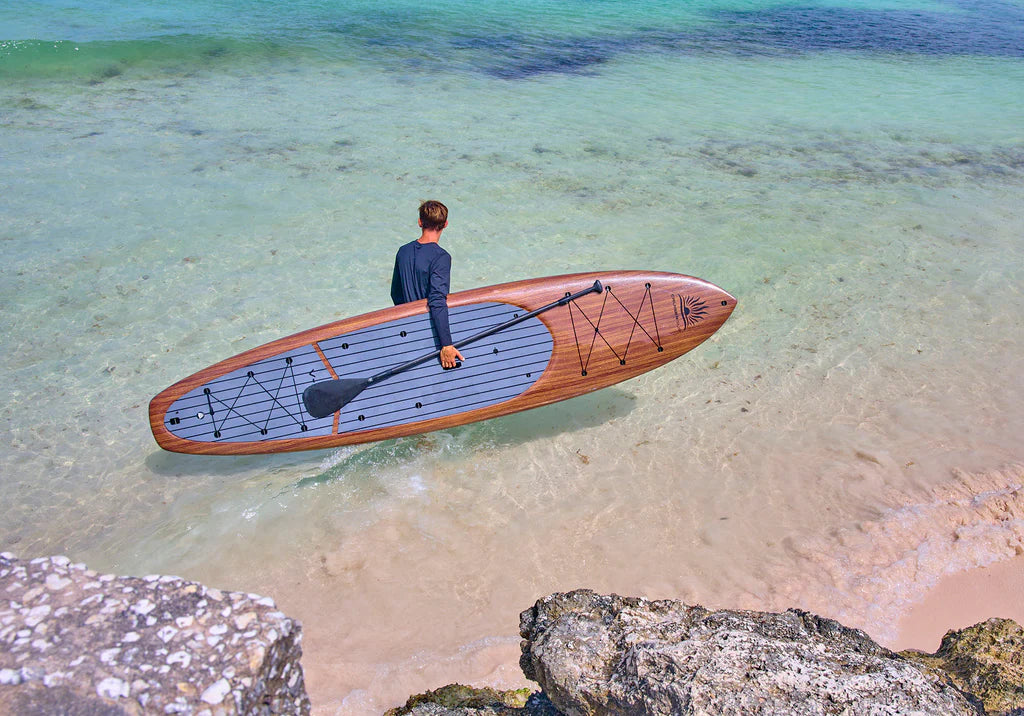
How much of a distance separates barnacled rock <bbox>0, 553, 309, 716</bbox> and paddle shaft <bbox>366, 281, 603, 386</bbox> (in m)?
2.45

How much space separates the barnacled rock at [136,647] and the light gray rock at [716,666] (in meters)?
0.88

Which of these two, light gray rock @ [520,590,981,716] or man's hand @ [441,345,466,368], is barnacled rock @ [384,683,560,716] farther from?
man's hand @ [441,345,466,368]

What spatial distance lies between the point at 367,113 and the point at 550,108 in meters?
2.82

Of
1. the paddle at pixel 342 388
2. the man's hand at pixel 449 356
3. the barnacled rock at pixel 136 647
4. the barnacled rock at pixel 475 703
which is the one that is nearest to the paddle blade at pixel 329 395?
the paddle at pixel 342 388

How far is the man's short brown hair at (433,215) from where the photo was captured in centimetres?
444

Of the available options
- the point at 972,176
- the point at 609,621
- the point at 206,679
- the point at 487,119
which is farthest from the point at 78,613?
the point at 972,176

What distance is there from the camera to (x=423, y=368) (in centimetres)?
482

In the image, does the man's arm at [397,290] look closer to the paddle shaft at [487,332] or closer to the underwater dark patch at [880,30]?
the paddle shaft at [487,332]

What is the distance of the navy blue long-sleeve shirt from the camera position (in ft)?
14.9

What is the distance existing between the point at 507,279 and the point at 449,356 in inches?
102

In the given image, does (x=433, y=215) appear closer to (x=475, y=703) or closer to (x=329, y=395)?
(x=329, y=395)

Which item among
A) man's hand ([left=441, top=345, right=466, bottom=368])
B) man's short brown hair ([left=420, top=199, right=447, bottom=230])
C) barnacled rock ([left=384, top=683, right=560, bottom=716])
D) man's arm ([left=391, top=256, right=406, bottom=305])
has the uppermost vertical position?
man's short brown hair ([left=420, top=199, right=447, bottom=230])

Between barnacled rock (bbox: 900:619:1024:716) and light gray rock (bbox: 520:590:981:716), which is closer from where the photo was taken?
light gray rock (bbox: 520:590:981:716)

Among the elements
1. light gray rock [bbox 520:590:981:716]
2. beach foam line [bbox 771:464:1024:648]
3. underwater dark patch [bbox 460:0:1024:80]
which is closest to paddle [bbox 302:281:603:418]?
light gray rock [bbox 520:590:981:716]
